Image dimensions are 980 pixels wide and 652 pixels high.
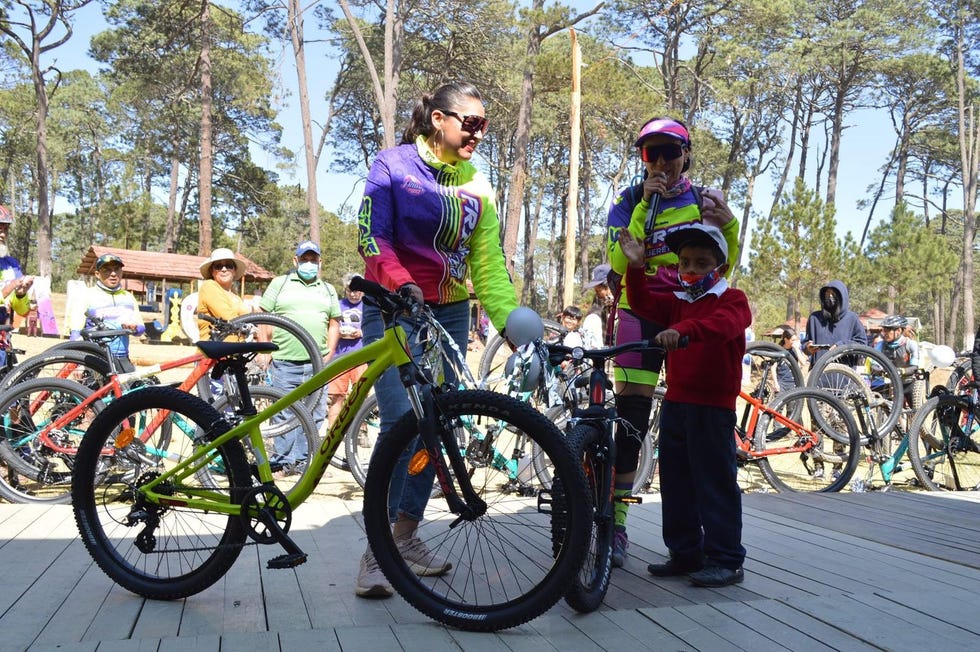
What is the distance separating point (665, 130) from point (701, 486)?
52.4 inches

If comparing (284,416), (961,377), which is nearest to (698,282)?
(284,416)

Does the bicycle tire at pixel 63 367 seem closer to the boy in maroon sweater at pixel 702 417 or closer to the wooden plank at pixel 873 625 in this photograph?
the boy in maroon sweater at pixel 702 417

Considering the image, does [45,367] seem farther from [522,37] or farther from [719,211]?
[522,37]

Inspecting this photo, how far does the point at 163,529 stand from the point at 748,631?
6.23 ft

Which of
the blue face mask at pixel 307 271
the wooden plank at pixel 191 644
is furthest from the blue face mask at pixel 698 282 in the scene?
the blue face mask at pixel 307 271

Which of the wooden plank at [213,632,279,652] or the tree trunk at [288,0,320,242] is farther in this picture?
the tree trunk at [288,0,320,242]

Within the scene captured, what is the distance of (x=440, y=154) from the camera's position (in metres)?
3.11

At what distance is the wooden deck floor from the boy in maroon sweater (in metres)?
0.14

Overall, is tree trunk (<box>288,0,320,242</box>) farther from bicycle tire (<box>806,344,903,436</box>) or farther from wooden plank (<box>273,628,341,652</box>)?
wooden plank (<box>273,628,341,652</box>)

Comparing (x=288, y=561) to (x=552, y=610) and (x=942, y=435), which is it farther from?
(x=942, y=435)

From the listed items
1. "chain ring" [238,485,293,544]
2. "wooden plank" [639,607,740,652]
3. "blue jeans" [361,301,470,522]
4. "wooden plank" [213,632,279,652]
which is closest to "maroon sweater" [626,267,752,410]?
"blue jeans" [361,301,470,522]

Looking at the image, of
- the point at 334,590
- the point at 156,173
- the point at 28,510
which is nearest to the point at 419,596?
the point at 334,590

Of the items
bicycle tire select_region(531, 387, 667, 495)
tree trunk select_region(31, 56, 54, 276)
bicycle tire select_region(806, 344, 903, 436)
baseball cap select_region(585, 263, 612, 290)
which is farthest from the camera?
tree trunk select_region(31, 56, 54, 276)

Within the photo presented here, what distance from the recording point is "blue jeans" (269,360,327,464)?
5.11 metres
